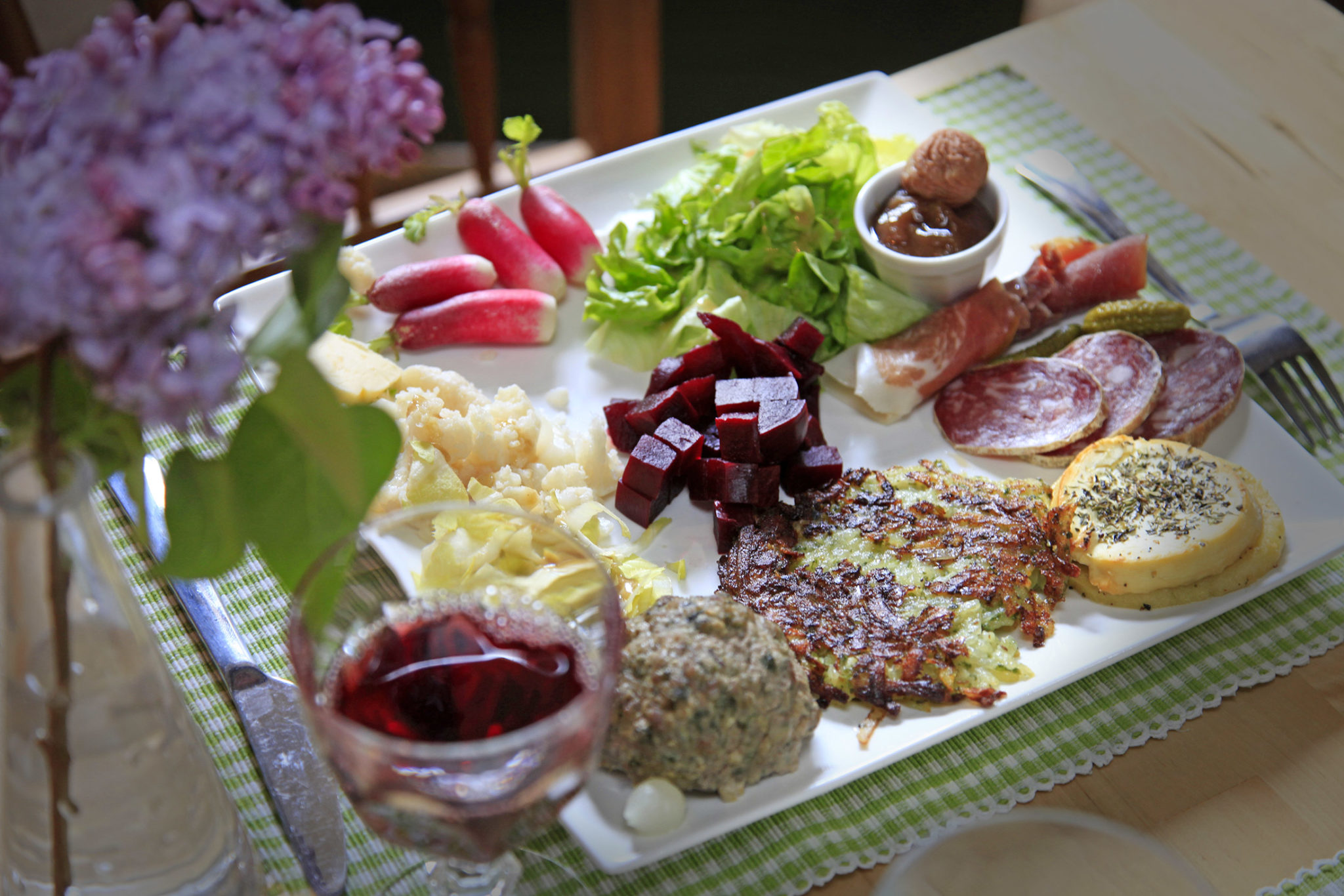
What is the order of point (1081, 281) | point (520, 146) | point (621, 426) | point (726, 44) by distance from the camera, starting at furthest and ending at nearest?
point (726, 44)
point (520, 146)
point (1081, 281)
point (621, 426)

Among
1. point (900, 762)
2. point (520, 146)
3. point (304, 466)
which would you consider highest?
point (304, 466)

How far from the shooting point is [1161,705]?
1632 millimetres

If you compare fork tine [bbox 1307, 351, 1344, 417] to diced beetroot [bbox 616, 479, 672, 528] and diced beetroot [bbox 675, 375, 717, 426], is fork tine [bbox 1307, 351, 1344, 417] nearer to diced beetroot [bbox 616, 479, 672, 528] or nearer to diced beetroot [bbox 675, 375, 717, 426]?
diced beetroot [bbox 675, 375, 717, 426]

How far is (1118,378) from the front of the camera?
206 centimetres

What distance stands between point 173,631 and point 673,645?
780 millimetres

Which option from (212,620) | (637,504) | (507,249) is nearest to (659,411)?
(637,504)

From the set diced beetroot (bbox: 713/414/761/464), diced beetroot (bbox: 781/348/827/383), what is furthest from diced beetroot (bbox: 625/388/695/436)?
diced beetroot (bbox: 781/348/827/383)

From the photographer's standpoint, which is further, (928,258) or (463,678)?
Result: (928,258)

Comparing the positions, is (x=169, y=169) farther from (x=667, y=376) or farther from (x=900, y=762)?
(x=667, y=376)

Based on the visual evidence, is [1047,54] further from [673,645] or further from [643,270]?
[673,645]

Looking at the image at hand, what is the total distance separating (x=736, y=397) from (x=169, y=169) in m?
1.31

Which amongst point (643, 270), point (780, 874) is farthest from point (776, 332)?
point (780, 874)

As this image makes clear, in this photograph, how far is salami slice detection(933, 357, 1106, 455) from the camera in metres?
1.98

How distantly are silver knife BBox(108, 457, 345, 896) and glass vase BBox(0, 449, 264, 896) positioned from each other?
153 millimetres
